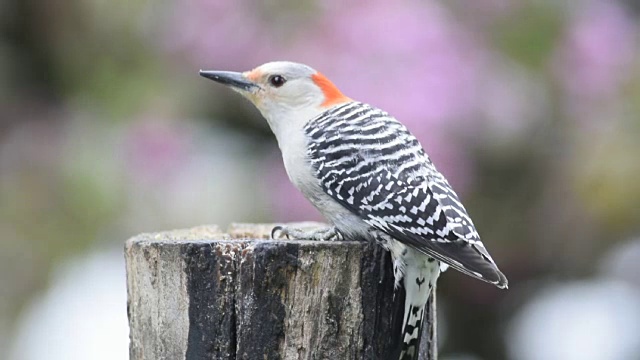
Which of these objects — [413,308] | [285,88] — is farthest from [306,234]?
[413,308]

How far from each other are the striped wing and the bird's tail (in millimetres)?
98

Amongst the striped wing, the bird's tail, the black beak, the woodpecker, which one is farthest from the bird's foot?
the black beak

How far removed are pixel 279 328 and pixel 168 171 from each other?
259 centimetres

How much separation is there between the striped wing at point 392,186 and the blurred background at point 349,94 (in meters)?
1.27

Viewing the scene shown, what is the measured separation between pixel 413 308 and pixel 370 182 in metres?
0.56

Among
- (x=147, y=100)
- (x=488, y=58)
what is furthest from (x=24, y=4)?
(x=488, y=58)

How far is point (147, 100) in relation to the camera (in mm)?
5707

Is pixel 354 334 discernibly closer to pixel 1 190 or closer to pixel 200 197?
pixel 200 197

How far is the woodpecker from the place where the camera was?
3184 mm

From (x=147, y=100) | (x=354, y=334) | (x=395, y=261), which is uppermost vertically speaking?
(x=147, y=100)

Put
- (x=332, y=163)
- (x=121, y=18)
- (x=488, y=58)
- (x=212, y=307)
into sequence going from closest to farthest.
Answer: (x=212, y=307)
(x=332, y=163)
(x=488, y=58)
(x=121, y=18)

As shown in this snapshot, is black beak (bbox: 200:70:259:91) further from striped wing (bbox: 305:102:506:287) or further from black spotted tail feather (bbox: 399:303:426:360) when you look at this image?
black spotted tail feather (bbox: 399:303:426:360)

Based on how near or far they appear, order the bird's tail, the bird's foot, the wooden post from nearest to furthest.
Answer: the wooden post → the bird's tail → the bird's foot

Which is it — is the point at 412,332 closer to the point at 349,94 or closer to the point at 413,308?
the point at 413,308
